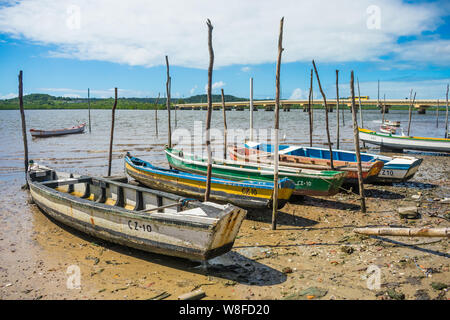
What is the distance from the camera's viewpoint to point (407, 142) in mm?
23875

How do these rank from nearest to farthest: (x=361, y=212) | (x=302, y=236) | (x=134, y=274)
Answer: (x=134, y=274) → (x=302, y=236) → (x=361, y=212)

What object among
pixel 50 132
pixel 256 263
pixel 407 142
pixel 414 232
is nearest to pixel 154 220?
pixel 256 263

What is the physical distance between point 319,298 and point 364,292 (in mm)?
877

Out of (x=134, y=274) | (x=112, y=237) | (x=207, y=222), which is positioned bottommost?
(x=134, y=274)

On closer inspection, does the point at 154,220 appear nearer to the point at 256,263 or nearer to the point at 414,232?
the point at 256,263

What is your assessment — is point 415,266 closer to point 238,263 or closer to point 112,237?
point 238,263

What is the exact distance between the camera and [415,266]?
6883mm

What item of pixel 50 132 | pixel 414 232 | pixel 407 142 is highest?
pixel 50 132

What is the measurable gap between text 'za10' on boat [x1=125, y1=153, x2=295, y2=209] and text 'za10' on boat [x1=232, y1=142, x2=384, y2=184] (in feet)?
13.6

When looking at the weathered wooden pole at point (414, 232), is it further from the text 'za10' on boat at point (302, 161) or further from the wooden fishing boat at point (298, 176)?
the text 'za10' on boat at point (302, 161)

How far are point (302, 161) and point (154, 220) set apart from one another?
10146 mm

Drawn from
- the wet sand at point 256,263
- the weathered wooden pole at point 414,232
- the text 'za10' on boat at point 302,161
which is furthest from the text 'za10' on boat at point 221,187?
the text 'za10' on boat at point 302,161

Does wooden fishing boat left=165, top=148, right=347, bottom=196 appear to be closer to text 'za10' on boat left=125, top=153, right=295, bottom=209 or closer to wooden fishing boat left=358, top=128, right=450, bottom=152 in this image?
text 'za10' on boat left=125, top=153, right=295, bottom=209

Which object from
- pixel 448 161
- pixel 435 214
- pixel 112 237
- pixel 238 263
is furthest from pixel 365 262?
pixel 448 161
